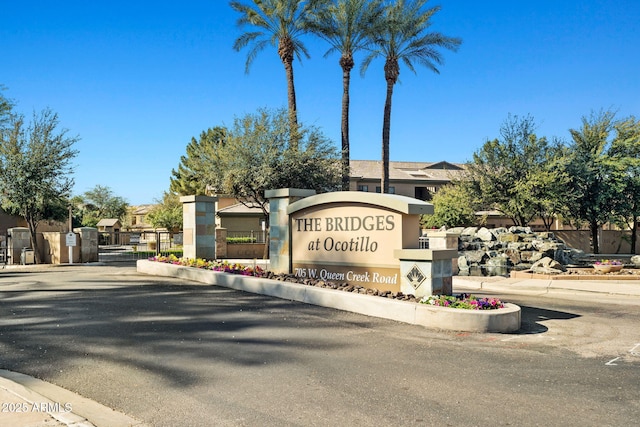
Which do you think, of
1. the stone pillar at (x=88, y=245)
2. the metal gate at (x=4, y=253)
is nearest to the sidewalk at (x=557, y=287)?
the stone pillar at (x=88, y=245)

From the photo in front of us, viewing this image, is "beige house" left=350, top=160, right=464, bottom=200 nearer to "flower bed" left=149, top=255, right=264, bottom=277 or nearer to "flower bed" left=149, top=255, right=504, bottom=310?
"flower bed" left=149, top=255, right=264, bottom=277

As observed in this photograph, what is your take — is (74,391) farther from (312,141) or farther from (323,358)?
(312,141)

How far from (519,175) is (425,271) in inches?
898

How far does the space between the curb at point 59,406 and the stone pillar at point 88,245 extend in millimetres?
20375

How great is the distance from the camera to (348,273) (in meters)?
11.6

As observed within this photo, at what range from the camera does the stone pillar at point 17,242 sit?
23938 millimetres

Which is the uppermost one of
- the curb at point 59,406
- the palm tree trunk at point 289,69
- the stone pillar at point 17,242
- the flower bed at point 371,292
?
the palm tree trunk at point 289,69

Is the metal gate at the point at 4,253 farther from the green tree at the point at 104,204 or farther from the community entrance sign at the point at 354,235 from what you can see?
the green tree at the point at 104,204

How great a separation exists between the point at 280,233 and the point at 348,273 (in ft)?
8.52

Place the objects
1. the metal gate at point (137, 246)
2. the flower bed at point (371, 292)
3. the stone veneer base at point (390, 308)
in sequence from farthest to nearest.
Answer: the metal gate at point (137, 246) → the flower bed at point (371, 292) → the stone veneer base at point (390, 308)

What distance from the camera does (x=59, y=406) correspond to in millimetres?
4699

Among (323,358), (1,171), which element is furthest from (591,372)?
(1,171)

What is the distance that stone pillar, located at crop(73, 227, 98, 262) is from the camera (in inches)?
962

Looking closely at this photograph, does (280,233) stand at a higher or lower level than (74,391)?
higher
